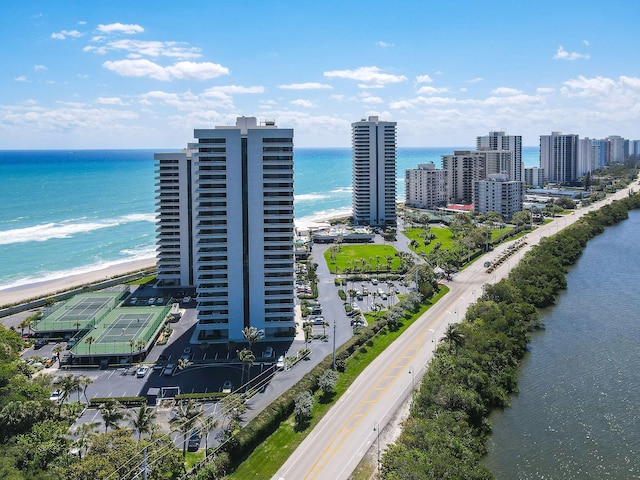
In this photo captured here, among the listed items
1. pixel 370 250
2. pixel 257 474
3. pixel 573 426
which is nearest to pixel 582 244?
pixel 370 250

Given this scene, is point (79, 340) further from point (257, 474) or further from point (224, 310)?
point (257, 474)

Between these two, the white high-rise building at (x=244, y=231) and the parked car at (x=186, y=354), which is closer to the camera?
the parked car at (x=186, y=354)

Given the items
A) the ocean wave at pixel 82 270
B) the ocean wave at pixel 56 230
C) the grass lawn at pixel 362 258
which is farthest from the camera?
the ocean wave at pixel 56 230

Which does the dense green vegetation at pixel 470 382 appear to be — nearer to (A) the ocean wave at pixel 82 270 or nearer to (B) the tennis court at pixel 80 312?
(B) the tennis court at pixel 80 312

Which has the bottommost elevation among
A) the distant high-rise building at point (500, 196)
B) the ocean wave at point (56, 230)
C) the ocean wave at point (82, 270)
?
the ocean wave at point (82, 270)

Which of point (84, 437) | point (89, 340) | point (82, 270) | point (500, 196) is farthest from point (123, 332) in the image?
point (500, 196)

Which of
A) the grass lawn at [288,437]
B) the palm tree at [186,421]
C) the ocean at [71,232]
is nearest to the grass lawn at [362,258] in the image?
the grass lawn at [288,437]
